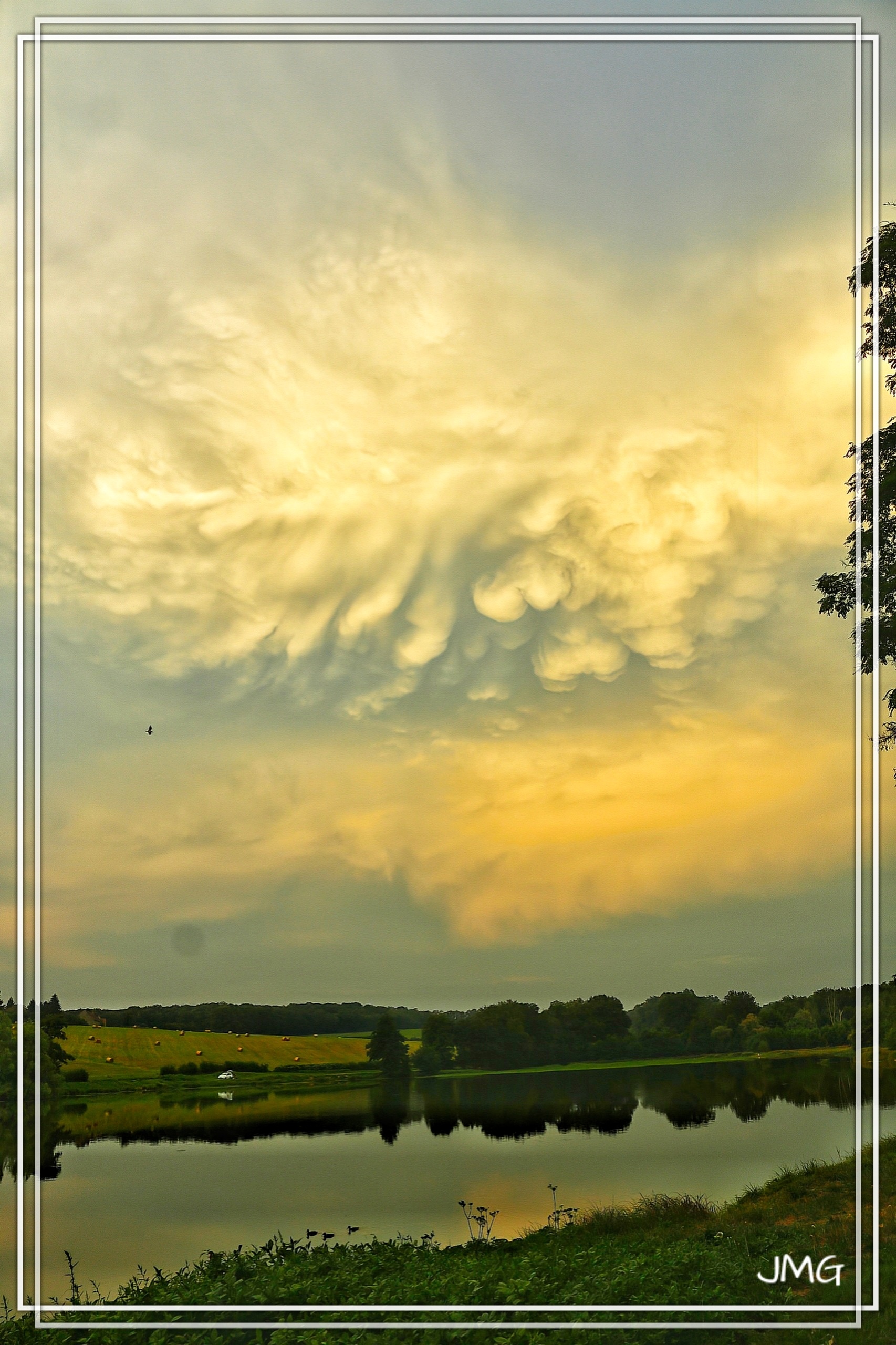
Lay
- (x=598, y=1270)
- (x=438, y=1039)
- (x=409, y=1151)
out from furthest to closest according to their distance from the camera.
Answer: (x=438, y=1039), (x=409, y=1151), (x=598, y=1270)

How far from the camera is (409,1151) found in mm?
3631

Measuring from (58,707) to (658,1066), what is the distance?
9.37ft

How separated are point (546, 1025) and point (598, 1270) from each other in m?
0.86

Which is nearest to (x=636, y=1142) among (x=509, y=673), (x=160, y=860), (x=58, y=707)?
(x=509, y=673)

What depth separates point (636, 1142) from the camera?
11.9 ft

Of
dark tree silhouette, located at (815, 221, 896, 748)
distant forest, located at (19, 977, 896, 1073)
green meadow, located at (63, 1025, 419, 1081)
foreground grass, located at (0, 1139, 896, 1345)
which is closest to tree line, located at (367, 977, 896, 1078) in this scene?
distant forest, located at (19, 977, 896, 1073)

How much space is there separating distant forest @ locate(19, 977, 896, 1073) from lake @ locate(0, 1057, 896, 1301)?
3.5 inches

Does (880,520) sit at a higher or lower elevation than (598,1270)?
higher

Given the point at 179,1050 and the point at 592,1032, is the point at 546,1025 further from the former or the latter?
the point at 179,1050

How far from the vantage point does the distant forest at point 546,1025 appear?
145 inches

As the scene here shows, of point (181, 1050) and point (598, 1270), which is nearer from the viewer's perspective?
point (598, 1270)

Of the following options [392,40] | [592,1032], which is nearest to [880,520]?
[592,1032]

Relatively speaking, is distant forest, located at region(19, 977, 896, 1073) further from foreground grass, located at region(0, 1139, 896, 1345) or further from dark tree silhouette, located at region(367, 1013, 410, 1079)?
foreground grass, located at region(0, 1139, 896, 1345)

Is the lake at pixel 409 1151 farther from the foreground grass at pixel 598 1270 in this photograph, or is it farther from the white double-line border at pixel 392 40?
the white double-line border at pixel 392 40
